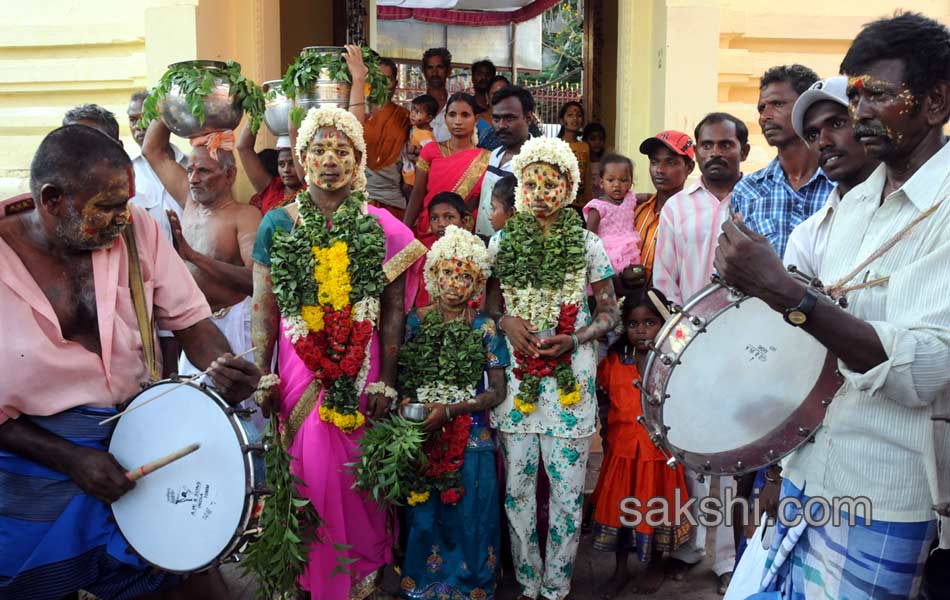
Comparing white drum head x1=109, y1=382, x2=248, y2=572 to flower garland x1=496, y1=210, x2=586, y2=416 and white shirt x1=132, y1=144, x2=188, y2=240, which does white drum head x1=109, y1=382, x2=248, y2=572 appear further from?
white shirt x1=132, y1=144, x2=188, y2=240

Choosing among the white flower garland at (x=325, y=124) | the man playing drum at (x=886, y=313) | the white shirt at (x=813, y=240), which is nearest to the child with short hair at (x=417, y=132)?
the white flower garland at (x=325, y=124)

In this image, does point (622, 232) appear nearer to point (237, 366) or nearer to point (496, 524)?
point (496, 524)

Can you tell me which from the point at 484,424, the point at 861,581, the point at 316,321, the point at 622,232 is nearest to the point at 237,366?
the point at 316,321

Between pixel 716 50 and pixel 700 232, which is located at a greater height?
pixel 716 50

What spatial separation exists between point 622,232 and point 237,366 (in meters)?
3.32

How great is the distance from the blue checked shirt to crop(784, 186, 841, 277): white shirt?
124 cm

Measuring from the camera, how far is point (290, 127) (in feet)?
18.0

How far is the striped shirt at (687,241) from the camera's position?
5297mm

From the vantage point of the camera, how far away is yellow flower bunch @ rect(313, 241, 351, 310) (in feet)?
14.7

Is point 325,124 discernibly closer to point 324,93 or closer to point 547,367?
point 324,93

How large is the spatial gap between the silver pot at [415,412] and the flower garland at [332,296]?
0.23 m

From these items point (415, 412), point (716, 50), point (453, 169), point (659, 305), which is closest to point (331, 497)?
point (415, 412)

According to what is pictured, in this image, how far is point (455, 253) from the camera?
4805 millimetres

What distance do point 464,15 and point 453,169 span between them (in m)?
13.4
